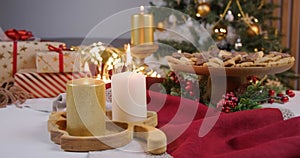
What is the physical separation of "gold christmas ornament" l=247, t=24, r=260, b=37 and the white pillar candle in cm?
200

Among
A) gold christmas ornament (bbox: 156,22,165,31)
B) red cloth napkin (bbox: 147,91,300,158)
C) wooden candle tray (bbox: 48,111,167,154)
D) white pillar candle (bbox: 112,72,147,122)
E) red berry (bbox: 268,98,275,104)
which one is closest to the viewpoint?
red cloth napkin (bbox: 147,91,300,158)

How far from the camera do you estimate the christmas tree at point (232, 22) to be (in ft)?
8.72

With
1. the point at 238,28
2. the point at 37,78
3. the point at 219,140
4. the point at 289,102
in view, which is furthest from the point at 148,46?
the point at 238,28

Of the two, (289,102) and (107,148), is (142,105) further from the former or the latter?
(289,102)

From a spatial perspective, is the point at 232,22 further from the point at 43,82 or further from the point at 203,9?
the point at 43,82

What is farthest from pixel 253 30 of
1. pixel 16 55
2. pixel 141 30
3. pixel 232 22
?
pixel 16 55

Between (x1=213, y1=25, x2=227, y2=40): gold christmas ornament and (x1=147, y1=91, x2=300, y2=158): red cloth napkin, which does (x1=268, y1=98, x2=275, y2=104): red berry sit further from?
(x1=213, y1=25, x2=227, y2=40): gold christmas ornament

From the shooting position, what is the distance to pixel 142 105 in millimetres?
820

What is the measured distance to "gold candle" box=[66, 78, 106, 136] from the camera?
729 mm

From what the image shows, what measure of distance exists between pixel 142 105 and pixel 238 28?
2.02 meters

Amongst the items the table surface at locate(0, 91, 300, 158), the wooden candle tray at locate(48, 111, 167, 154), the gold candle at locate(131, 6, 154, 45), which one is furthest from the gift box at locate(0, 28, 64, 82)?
the wooden candle tray at locate(48, 111, 167, 154)

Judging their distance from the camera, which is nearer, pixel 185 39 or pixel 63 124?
pixel 63 124

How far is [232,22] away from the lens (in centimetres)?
272

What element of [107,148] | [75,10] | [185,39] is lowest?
[107,148]
